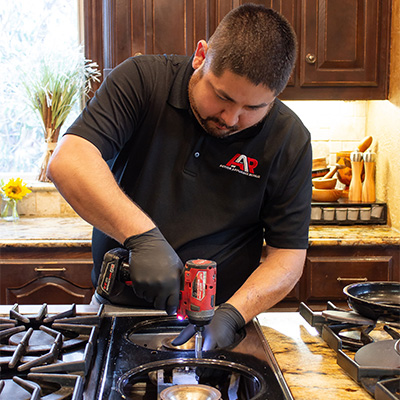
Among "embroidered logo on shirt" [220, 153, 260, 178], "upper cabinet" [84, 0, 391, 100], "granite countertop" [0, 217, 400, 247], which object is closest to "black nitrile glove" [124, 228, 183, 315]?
"embroidered logo on shirt" [220, 153, 260, 178]

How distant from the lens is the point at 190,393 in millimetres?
1018

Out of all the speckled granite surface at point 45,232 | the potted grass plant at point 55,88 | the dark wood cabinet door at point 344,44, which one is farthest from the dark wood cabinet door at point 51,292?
the dark wood cabinet door at point 344,44

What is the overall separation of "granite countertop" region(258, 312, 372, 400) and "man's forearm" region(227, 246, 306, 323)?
5 cm

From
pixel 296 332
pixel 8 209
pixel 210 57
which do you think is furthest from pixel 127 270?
pixel 8 209

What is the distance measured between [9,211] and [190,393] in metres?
2.42

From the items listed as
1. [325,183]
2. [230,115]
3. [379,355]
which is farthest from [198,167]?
[325,183]

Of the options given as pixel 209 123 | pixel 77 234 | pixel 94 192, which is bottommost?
pixel 77 234

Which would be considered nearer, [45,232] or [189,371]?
[189,371]

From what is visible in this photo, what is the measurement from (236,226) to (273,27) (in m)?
0.59

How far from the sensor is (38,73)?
10.5ft

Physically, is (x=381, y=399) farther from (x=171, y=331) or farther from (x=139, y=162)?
(x=139, y=162)

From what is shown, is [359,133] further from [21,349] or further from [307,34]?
[21,349]

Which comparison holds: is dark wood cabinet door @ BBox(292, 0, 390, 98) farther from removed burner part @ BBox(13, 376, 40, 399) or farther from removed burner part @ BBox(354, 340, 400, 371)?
removed burner part @ BBox(13, 376, 40, 399)

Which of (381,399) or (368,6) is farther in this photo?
(368,6)
